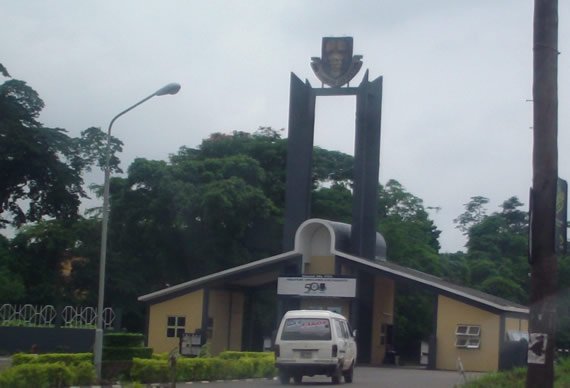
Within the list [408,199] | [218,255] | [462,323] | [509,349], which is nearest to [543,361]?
[509,349]

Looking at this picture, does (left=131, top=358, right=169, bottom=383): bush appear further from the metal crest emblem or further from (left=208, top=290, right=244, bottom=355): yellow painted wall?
the metal crest emblem

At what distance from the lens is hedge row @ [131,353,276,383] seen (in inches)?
952

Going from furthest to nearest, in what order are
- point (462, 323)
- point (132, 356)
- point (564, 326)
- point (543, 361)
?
point (564, 326), point (462, 323), point (132, 356), point (543, 361)

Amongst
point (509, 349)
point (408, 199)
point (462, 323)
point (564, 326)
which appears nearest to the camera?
point (509, 349)

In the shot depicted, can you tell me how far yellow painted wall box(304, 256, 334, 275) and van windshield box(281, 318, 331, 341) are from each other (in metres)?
19.5

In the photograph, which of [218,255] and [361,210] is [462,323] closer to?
[361,210]

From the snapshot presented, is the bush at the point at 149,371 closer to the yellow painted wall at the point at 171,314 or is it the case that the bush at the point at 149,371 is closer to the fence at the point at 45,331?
the fence at the point at 45,331

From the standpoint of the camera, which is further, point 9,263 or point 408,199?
point 408,199

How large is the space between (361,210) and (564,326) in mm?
16906

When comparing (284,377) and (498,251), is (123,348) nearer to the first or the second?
(284,377)

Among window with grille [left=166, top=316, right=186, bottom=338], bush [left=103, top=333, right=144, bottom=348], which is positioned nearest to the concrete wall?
window with grille [left=166, top=316, right=186, bottom=338]

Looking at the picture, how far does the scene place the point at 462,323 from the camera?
4300 centimetres

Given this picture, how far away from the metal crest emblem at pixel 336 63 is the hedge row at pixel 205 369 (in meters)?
18.1

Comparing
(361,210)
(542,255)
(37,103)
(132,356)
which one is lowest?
(132,356)
